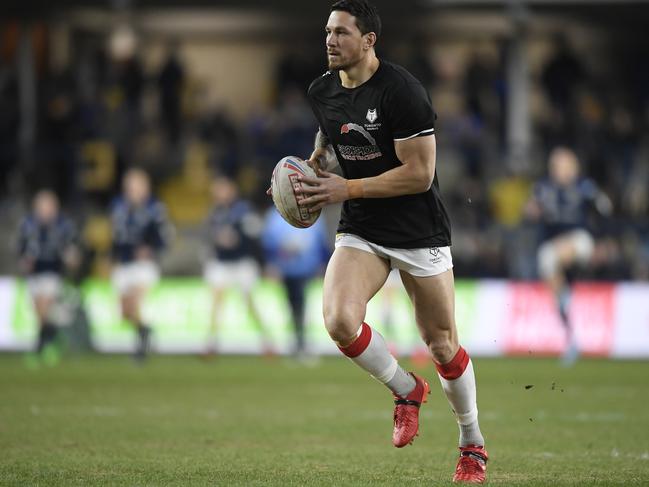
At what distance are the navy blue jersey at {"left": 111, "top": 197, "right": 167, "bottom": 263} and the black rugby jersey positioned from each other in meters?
11.0

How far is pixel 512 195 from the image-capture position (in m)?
23.6

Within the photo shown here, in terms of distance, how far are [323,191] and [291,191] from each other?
22cm

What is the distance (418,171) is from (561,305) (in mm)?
10865

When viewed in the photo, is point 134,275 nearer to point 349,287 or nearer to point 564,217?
point 564,217

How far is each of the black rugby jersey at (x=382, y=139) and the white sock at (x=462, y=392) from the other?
0.67m

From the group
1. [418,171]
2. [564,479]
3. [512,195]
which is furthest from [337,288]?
[512,195]

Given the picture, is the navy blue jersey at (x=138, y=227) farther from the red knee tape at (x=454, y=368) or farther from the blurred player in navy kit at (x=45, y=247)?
the red knee tape at (x=454, y=368)

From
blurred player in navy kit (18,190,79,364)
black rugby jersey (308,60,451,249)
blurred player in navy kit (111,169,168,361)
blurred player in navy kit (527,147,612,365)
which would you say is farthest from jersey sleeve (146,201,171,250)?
black rugby jersey (308,60,451,249)

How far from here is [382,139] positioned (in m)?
6.96

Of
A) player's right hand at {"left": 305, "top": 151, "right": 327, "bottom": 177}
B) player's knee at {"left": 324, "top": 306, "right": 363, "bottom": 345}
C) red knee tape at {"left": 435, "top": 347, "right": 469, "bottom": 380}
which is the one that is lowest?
red knee tape at {"left": 435, "top": 347, "right": 469, "bottom": 380}

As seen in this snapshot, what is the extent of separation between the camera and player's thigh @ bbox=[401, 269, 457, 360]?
6.99 m

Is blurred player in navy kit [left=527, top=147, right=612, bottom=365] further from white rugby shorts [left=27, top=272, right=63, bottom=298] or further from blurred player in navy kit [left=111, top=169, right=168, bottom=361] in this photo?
white rugby shorts [left=27, top=272, right=63, bottom=298]

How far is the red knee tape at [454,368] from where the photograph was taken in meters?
7.09

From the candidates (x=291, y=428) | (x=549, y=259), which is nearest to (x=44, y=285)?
(x=549, y=259)
